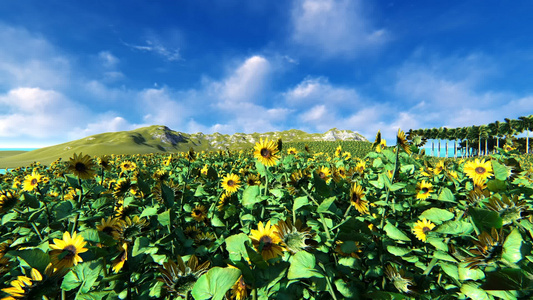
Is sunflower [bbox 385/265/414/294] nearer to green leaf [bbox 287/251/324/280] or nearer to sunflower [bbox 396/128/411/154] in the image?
green leaf [bbox 287/251/324/280]

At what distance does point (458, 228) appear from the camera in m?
1.14

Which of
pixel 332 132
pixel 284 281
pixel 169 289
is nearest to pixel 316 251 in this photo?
pixel 284 281

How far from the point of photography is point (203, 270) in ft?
3.54

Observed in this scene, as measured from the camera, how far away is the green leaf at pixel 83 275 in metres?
0.99

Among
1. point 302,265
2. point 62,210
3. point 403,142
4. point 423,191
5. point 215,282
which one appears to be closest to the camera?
point 215,282

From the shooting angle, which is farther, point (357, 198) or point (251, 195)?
point (357, 198)

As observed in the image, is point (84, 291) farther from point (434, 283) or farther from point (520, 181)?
point (520, 181)

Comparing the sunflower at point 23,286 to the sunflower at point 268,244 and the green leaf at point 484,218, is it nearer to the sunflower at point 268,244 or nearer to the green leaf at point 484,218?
the sunflower at point 268,244

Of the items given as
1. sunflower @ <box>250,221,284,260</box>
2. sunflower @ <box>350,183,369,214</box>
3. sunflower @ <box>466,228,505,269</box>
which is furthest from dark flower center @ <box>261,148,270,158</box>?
sunflower @ <box>466,228,505,269</box>

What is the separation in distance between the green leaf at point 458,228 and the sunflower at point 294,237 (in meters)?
0.74

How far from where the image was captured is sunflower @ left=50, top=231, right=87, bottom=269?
3.69 feet

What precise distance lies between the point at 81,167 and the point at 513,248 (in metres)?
4.20

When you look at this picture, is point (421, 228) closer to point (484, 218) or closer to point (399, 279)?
point (399, 279)

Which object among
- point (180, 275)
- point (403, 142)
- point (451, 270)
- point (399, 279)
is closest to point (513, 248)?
point (451, 270)
